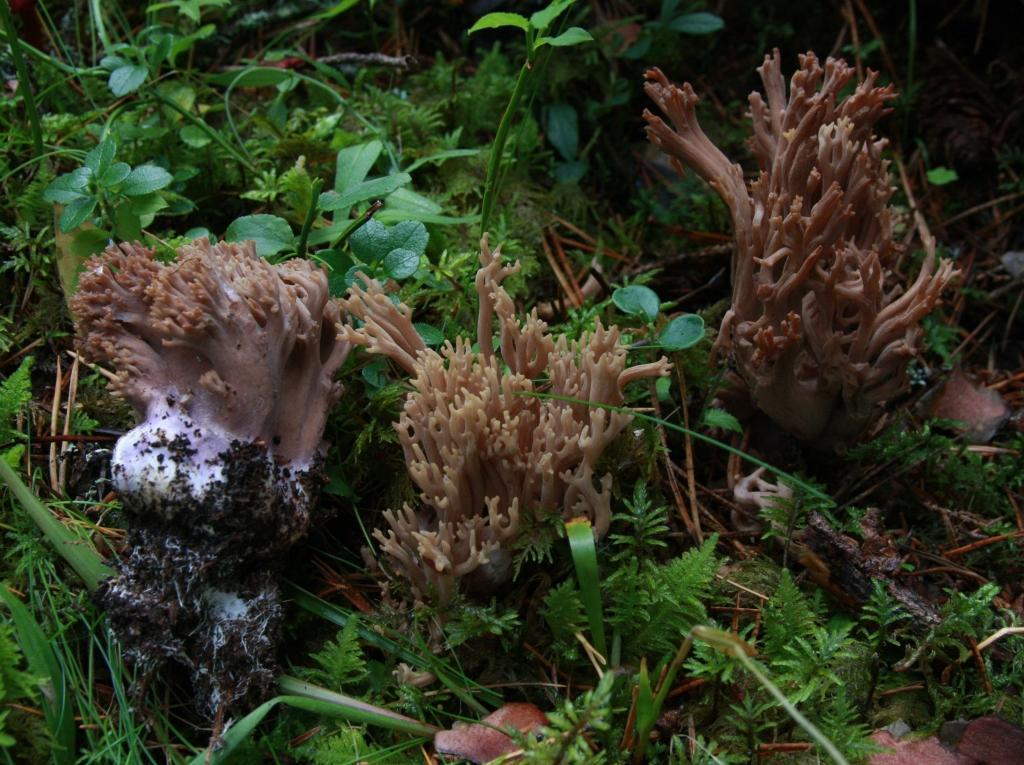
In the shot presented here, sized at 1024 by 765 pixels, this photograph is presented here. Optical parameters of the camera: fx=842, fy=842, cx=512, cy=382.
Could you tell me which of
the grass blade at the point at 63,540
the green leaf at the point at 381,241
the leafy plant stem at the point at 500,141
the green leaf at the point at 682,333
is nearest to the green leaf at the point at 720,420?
the green leaf at the point at 682,333

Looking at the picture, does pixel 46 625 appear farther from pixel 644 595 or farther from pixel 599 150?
Result: pixel 599 150

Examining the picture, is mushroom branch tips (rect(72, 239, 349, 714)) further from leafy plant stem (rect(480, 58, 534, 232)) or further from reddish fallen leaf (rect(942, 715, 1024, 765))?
reddish fallen leaf (rect(942, 715, 1024, 765))

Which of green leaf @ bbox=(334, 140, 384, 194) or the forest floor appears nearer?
the forest floor

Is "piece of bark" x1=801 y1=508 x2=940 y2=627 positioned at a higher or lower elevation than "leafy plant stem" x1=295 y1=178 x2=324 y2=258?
lower

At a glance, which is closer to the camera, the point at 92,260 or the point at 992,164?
the point at 92,260

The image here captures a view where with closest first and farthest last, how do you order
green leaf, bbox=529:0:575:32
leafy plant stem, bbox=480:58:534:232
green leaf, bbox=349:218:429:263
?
green leaf, bbox=529:0:575:32 < leafy plant stem, bbox=480:58:534:232 < green leaf, bbox=349:218:429:263

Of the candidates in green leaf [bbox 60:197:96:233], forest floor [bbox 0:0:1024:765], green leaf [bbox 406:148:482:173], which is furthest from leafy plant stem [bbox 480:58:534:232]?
green leaf [bbox 60:197:96:233]

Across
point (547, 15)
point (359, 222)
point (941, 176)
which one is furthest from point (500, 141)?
point (941, 176)

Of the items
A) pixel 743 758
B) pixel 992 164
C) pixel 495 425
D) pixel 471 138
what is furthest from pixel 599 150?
pixel 743 758
